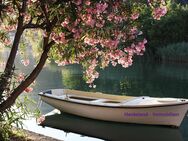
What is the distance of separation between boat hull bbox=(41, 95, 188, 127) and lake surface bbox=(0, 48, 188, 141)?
0.20 m

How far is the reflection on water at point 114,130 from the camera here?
38.7 feet

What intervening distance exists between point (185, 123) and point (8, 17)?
819 cm

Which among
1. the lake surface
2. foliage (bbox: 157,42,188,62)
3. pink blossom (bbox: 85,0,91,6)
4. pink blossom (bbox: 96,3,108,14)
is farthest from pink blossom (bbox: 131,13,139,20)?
foliage (bbox: 157,42,188,62)

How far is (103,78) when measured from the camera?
2520cm

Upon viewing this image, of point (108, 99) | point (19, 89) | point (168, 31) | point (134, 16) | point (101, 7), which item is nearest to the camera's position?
point (101, 7)

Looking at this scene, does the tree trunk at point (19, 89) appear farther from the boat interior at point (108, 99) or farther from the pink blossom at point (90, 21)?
the boat interior at point (108, 99)

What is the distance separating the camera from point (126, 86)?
21.6 meters

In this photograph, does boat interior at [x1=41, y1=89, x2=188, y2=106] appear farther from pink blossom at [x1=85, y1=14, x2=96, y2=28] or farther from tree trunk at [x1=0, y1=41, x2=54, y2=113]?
pink blossom at [x1=85, y1=14, x2=96, y2=28]

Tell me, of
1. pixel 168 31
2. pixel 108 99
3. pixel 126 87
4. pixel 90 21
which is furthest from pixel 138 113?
pixel 168 31

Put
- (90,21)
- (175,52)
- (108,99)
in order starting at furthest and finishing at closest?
(175,52)
(108,99)
(90,21)

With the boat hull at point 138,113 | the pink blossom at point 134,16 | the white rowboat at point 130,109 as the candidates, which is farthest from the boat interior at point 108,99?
the pink blossom at point 134,16

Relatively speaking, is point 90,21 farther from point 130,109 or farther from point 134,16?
point 130,109

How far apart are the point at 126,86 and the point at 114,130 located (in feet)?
29.9

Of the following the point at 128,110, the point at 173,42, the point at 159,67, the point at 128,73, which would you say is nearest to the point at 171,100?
the point at 128,110
